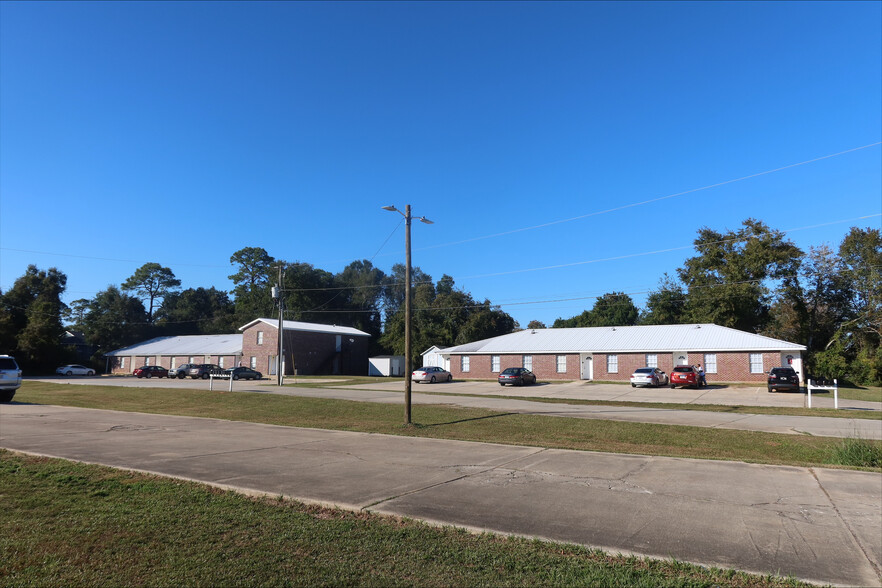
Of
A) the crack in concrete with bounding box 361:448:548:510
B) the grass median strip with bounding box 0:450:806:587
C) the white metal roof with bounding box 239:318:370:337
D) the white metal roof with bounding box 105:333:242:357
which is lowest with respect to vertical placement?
the crack in concrete with bounding box 361:448:548:510

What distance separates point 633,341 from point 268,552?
4675 centimetres

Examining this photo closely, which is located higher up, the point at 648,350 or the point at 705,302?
the point at 705,302

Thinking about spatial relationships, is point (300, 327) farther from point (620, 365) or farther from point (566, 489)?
point (566, 489)

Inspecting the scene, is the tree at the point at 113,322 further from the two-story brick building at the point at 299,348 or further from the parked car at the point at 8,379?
the parked car at the point at 8,379

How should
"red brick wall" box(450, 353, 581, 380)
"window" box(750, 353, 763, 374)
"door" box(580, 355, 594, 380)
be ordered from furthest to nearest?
"red brick wall" box(450, 353, 581, 380)
"door" box(580, 355, 594, 380)
"window" box(750, 353, 763, 374)

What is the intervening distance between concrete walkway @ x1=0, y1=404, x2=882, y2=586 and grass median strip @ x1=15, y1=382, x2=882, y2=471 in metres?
1.67

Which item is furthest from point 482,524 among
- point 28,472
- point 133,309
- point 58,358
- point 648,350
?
point 133,309

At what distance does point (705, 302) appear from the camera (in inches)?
2218

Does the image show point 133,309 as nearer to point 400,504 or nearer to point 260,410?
point 260,410

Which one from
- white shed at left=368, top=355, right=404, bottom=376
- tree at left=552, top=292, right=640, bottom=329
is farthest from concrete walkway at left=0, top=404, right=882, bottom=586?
tree at left=552, top=292, right=640, bottom=329

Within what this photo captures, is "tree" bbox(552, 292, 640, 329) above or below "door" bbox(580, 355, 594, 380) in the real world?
above

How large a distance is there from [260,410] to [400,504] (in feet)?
56.6

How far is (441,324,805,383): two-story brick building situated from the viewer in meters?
41.6

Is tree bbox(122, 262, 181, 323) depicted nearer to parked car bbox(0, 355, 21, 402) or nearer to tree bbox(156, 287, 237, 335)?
tree bbox(156, 287, 237, 335)
